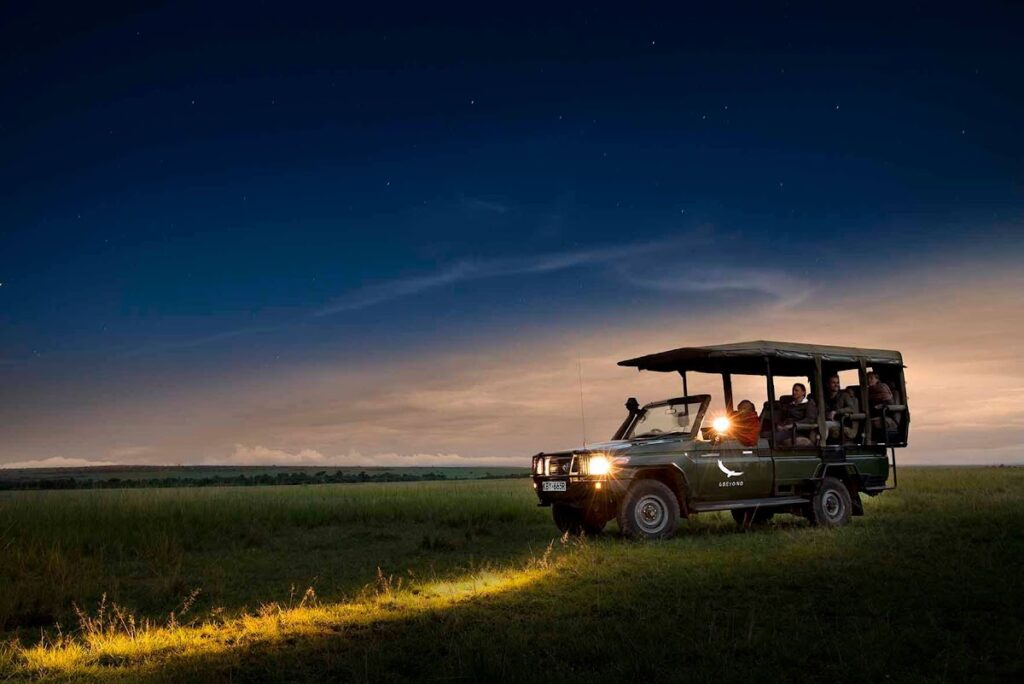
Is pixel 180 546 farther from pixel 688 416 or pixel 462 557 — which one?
pixel 688 416

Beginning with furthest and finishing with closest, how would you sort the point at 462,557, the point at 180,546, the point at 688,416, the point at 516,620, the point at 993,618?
the point at 180,546, the point at 688,416, the point at 462,557, the point at 516,620, the point at 993,618

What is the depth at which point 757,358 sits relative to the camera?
14.7 meters

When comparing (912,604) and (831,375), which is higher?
(831,375)

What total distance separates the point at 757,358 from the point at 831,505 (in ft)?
11.0

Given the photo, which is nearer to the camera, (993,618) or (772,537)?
(993,618)

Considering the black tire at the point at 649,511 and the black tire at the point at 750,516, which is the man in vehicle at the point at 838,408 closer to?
the black tire at the point at 750,516

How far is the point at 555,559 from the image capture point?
10555mm

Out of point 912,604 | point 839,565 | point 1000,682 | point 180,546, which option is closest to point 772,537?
point 839,565

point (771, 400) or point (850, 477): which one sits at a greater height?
point (771, 400)

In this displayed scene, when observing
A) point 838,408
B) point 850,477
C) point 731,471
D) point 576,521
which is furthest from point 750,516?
point 576,521

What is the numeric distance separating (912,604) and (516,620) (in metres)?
Answer: 3.64

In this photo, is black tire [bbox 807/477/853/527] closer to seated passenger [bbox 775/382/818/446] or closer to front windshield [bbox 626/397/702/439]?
seated passenger [bbox 775/382/818/446]

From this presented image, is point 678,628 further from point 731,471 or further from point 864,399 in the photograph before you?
point 864,399

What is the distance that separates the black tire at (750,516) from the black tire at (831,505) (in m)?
0.85
